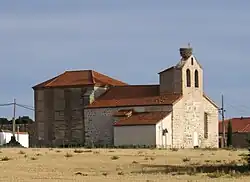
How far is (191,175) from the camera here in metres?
35.6

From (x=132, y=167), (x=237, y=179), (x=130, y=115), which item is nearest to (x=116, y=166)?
(x=132, y=167)

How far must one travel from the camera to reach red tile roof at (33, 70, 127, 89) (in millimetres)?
102812

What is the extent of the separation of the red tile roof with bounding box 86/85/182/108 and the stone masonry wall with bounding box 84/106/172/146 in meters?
0.79

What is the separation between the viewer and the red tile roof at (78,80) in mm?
102812

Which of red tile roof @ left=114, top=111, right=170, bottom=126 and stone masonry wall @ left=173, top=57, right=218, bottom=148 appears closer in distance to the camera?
red tile roof @ left=114, top=111, right=170, bottom=126

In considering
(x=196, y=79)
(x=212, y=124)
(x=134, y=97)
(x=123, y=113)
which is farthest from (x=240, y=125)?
(x=123, y=113)

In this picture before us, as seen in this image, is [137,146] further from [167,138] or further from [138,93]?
[138,93]

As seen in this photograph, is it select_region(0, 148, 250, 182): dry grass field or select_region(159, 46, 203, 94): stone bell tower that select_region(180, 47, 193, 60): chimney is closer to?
select_region(159, 46, 203, 94): stone bell tower

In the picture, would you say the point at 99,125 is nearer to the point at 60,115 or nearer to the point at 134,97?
the point at 134,97

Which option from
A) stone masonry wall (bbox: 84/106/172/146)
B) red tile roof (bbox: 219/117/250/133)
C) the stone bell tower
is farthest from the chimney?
red tile roof (bbox: 219/117/250/133)

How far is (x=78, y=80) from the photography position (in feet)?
341

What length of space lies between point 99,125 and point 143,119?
8.45 meters

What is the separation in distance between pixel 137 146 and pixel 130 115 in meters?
7.54

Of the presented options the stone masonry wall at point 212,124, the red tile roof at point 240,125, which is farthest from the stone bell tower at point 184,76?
the red tile roof at point 240,125
